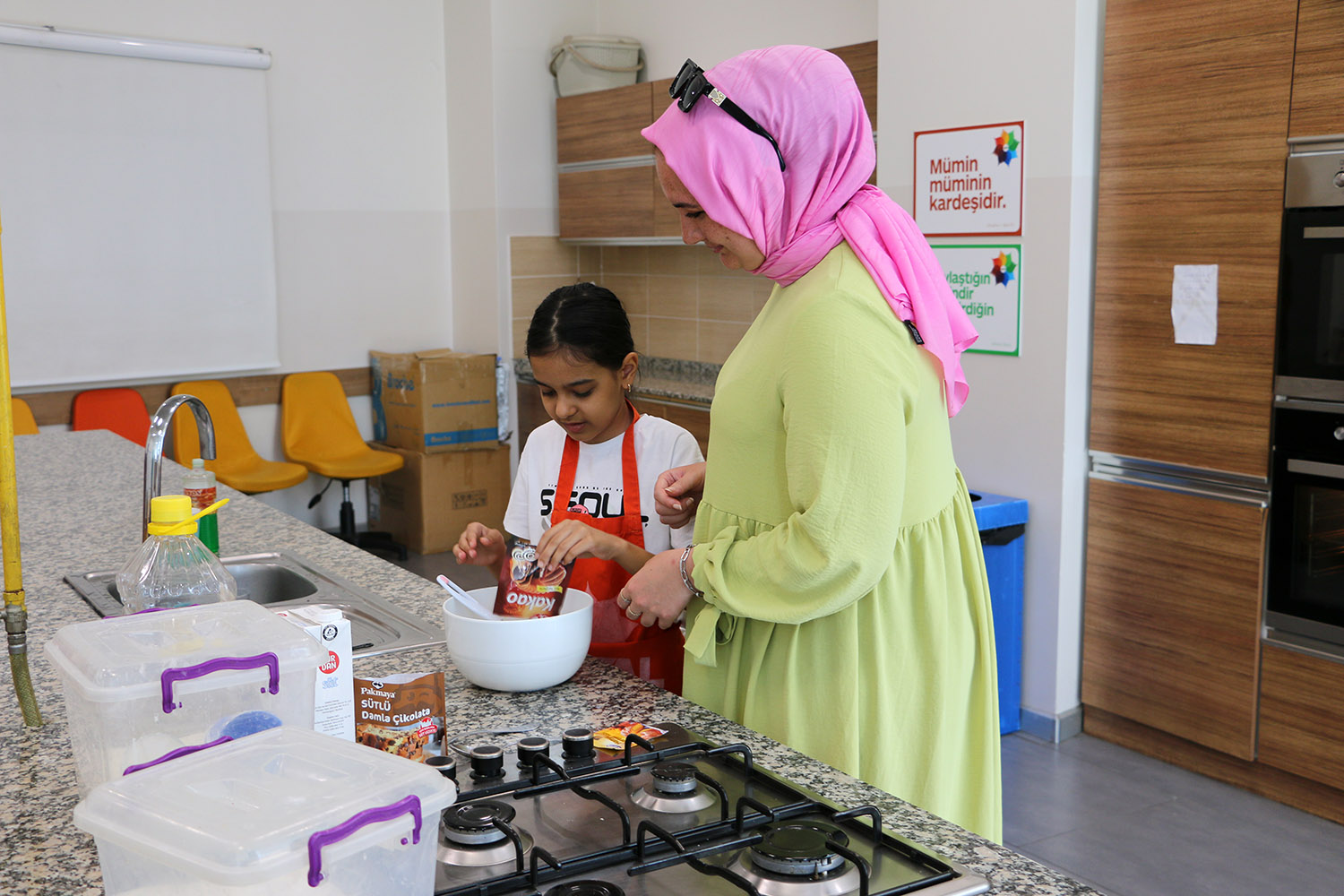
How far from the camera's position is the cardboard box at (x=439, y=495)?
519cm

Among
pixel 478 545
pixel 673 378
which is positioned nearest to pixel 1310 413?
pixel 478 545

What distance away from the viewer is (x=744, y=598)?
1271 millimetres

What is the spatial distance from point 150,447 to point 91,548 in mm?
548

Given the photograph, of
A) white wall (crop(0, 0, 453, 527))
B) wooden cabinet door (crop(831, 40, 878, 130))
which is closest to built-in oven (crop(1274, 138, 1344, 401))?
wooden cabinet door (crop(831, 40, 878, 130))

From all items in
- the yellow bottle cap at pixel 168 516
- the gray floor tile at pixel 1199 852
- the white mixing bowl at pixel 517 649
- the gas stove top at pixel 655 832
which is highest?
the yellow bottle cap at pixel 168 516

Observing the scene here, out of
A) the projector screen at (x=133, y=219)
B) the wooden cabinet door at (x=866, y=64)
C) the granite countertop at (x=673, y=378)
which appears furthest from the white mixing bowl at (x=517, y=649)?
the projector screen at (x=133, y=219)

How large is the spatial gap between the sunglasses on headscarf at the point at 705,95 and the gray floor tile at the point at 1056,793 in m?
1.95

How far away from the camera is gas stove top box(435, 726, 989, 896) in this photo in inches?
33.5

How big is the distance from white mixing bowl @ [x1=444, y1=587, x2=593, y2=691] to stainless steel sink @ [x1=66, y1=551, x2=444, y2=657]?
19cm

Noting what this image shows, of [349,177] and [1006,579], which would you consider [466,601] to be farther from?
[349,177]

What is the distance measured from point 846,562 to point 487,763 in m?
0.42

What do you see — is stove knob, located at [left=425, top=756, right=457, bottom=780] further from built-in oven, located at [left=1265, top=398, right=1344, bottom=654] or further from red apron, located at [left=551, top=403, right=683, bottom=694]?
built-in oven, located at [left=1265, top=398, right=1344, bottom=654]

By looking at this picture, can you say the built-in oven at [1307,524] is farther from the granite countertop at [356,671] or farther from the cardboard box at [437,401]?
the cardboard box at [437,401]

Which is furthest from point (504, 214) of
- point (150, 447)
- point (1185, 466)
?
point (150, 447)
